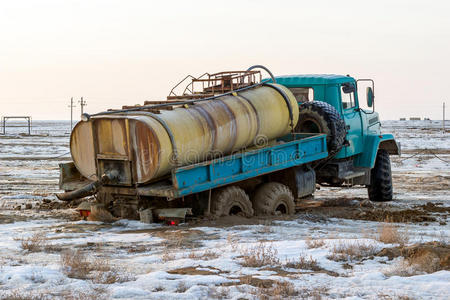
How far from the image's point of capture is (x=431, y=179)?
20.9 meters

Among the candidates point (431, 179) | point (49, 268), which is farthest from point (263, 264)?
point (431, 179)

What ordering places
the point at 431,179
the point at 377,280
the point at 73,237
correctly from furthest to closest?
1. the point at 431,179
2. the point at 73,237
3. the point at 377,280

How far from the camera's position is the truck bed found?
1034 cm

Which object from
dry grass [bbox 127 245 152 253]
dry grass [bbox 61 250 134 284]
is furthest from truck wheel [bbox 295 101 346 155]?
dry grass [bbox 61 250 134 284]

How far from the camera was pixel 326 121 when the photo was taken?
44.1ft

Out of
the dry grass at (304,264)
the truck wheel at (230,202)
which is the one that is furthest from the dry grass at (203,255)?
the truck wheel at (230,202)

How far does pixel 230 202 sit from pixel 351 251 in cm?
355

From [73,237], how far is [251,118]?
13.4 feet

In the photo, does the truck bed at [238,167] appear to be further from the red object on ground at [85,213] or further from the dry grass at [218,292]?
the dry grass at [218,292]

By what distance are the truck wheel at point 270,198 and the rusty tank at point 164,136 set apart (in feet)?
2.98

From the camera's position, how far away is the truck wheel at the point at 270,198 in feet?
40.0

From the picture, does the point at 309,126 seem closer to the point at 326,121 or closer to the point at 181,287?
the point at 326,121

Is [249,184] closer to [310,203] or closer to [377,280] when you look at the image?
[310,203]

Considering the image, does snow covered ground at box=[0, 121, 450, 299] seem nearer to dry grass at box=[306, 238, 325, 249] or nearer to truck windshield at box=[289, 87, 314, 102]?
dry grass at box=[306, 238, 325, 249]
